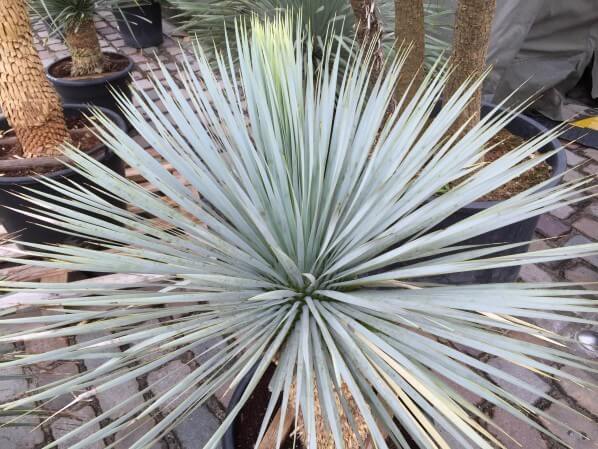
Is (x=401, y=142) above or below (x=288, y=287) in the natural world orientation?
above

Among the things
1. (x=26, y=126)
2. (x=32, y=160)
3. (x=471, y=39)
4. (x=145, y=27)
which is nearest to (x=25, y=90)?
(x=26, y=126)

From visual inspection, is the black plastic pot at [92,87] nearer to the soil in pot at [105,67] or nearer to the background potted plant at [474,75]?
Answer: the soil in pot at [105,67]

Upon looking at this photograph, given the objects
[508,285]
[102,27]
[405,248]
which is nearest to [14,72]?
[405,248]

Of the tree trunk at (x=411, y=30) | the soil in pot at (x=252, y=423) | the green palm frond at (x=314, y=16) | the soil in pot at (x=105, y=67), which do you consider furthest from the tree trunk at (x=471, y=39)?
the soil in pot at (x=105, y=67)

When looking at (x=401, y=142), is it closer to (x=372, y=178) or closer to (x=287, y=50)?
(x=372, y=178)

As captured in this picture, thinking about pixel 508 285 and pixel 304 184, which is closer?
pixel 508 285

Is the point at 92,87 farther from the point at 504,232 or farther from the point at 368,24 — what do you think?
the point at 504,232

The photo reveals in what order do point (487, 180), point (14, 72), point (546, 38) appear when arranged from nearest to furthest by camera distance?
point (487, 180)
point (14, 72)
point (546, 38)
